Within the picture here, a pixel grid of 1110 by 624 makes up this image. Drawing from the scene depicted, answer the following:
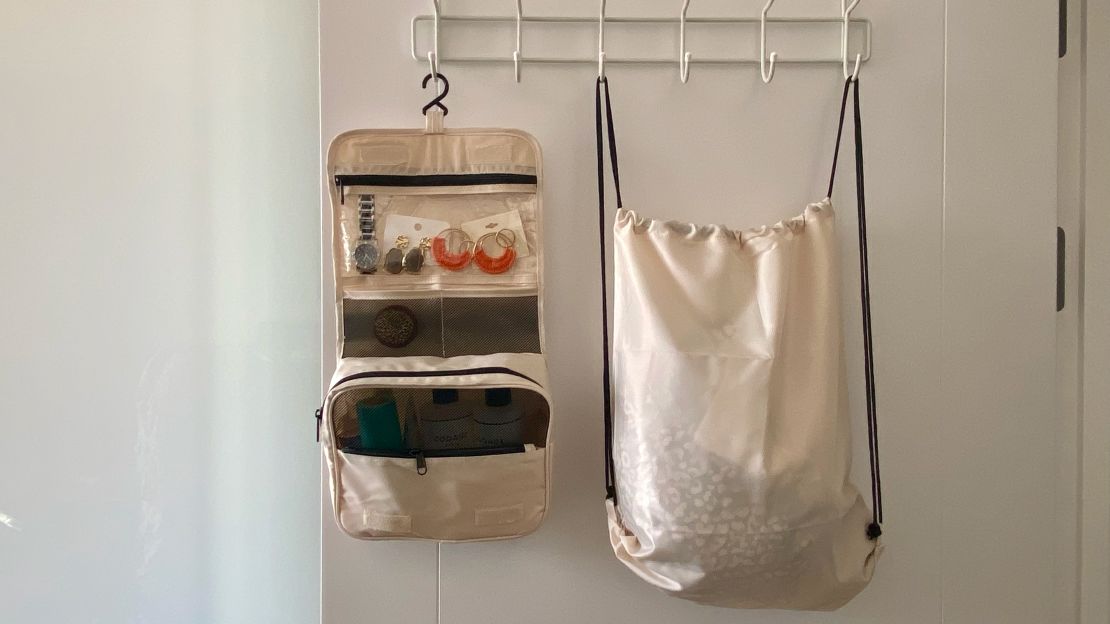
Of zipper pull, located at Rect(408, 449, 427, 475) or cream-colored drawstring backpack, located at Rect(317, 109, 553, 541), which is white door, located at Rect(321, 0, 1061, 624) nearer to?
cream-colored drawstring backpack, located at Rect(317, 109, 553, 541)

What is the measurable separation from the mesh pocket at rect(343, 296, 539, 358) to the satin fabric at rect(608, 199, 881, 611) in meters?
0.13

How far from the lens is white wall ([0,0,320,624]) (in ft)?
2.87

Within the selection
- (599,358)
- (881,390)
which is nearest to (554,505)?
(599,358)

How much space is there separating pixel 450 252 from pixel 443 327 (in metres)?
0.09

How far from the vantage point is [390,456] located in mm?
748

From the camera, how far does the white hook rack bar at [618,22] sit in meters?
0.83

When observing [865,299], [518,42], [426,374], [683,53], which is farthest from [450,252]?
[865,299]

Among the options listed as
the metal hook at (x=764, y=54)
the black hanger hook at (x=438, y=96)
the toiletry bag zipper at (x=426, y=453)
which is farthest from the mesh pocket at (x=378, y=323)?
the metal hook at (x=764, y=54)

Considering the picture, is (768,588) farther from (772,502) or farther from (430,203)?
(430,203)

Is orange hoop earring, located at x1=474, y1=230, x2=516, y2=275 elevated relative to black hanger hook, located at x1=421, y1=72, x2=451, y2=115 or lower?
lower

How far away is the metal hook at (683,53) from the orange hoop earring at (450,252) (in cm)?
34

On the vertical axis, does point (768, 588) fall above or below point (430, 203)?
below

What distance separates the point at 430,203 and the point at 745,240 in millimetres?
385

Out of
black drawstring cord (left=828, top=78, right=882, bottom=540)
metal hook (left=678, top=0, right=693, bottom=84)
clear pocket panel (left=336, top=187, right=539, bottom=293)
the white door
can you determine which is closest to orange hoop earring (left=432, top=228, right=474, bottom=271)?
clear pocket panel (left=336, top=187, right=539, bottom=293)
